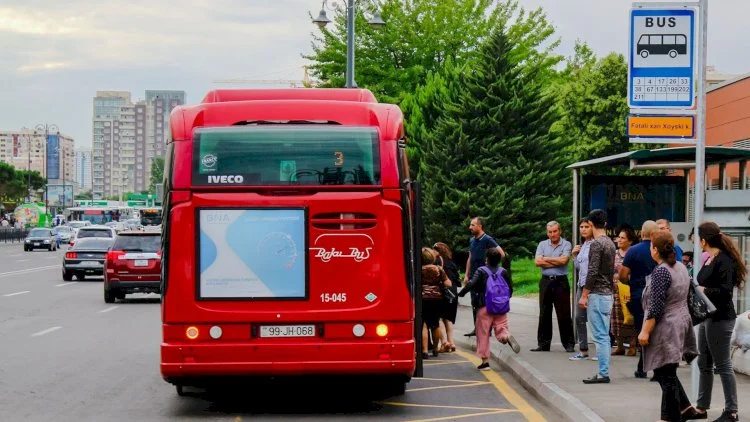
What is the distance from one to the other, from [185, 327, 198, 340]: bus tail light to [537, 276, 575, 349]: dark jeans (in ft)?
20.4

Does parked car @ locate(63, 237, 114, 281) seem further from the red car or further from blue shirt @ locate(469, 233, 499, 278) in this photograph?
blue shirt @ locate(469, 233, 499, 278)

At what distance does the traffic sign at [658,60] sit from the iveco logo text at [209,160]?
369cm

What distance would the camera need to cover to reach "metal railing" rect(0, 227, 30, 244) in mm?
98875

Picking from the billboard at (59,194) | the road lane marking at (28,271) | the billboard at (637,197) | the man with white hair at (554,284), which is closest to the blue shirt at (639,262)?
the man with white hair at (554,284)

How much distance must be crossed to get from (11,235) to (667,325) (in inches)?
3843

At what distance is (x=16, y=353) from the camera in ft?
56.9

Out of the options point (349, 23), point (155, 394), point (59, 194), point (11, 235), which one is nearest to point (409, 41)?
point (349, 23)

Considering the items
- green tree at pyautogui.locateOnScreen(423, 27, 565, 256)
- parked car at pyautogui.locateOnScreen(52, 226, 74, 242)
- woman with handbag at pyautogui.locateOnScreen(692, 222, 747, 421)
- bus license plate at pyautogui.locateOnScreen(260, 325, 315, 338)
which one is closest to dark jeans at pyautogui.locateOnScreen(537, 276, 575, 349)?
bus license plate at pyautogui.locateOnScreen(260, 325, 315, 338)

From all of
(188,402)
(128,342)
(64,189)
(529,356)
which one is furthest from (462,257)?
(64,189)

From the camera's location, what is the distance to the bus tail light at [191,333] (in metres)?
11.0

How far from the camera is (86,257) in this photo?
41.0 meters

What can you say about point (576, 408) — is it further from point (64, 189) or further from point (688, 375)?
point (64, 189)

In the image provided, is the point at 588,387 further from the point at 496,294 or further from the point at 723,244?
the point at 723,244

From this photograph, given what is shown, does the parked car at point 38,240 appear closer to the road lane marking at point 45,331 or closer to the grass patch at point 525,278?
the grass patch at point 525,278
